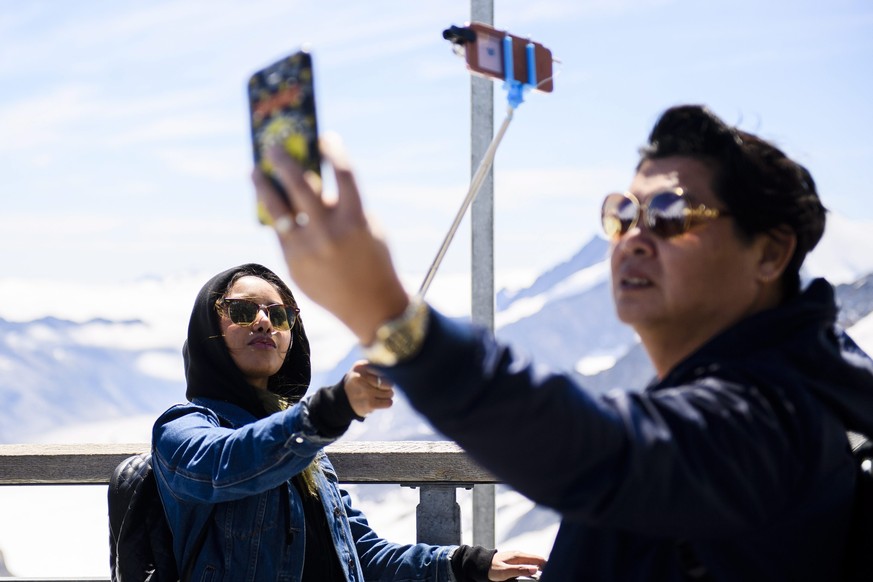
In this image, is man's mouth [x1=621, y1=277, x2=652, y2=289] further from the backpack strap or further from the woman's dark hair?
the backpack strap

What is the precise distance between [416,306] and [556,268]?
7800 inches

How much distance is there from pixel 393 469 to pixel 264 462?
3.46ft

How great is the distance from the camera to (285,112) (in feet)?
3.33

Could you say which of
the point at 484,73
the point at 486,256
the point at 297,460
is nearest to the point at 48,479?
the point at 297,460

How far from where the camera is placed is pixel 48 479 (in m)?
3.56

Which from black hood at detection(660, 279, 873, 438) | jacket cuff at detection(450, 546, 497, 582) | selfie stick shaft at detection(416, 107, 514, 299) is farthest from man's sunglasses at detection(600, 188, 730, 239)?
jacket cuff at detection(450, 546, 497, 582)

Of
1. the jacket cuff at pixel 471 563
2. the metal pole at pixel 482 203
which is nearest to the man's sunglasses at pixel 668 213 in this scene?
the jacket cuff at pixel 471 563

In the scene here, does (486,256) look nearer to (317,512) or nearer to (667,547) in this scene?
(317,512)

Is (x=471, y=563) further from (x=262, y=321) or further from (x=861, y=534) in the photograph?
(x=861, y=534)

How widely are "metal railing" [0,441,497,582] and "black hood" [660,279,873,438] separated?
2.10m

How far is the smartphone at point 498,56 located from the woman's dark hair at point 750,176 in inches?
12.7

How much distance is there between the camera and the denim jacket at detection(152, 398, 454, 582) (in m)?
2.42

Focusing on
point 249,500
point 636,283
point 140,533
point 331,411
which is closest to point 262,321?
point 249,500

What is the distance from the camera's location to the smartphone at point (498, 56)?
162 centimetres
